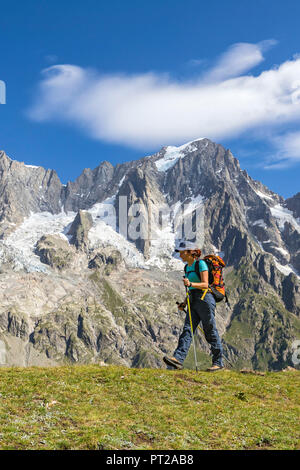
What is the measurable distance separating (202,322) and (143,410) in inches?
285

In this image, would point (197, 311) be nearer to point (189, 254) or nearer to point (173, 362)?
point (173, 362)

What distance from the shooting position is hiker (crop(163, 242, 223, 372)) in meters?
20.8

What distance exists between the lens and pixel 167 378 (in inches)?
755

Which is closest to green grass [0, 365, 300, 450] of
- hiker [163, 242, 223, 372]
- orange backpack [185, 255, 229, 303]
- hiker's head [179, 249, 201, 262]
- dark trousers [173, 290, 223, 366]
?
hiker [163, 242, 223, 372]

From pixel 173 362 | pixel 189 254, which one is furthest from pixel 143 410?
pixel 189 254

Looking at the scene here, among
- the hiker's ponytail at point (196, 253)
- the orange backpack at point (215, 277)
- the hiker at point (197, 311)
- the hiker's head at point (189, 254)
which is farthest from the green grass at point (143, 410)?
the hiker's ponytail at point (196, 253)

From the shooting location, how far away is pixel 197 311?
21172mm

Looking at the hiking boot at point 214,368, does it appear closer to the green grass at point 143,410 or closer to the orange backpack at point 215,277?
the green grass at point 143,410

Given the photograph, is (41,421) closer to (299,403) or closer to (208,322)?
(208,322)

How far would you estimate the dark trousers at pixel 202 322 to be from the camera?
20891mm

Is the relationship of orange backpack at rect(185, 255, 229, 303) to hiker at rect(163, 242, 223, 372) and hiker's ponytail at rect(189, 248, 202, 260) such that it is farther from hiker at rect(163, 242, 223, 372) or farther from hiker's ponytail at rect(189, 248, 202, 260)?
hiker's ponytail at rect(189, 248, 202, 260)

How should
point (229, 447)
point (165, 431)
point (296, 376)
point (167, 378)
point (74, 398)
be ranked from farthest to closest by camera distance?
point (296, 376) → point (167, 378) → point (74, 398) → point (165, 431) → point (229, 447)
